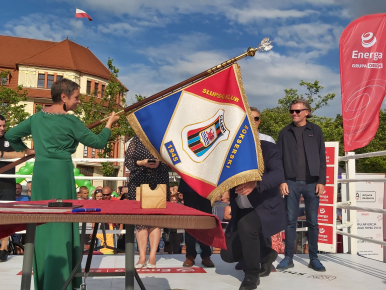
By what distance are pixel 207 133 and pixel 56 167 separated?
1.23 m

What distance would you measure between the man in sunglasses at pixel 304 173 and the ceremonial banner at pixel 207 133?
59.8 inches

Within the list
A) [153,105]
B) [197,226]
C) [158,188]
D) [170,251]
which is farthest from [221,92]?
[170,251]

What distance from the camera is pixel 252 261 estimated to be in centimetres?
384

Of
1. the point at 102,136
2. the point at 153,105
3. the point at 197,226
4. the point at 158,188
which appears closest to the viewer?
the point at 197,226

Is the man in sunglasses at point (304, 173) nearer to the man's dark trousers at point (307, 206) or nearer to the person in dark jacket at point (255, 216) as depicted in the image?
the man's dark trousers at point (307, 206)

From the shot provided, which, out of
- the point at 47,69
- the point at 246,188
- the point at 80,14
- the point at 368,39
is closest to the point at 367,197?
the point at 368,39

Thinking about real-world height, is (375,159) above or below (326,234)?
above

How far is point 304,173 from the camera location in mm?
4914

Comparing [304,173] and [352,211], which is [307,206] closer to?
[304,173]

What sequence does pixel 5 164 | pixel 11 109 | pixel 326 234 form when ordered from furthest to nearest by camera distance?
pixel 11 109
pixel 326 234
pixel 5 164

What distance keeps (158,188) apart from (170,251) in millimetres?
4971

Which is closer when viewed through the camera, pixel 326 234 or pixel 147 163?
pixel 147 163

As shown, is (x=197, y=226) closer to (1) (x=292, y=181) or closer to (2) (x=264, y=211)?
(2) (x=264, y=211)

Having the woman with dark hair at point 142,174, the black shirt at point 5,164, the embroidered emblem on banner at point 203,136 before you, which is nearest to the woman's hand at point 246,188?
the embroidered emblem on banner at point 203,136
